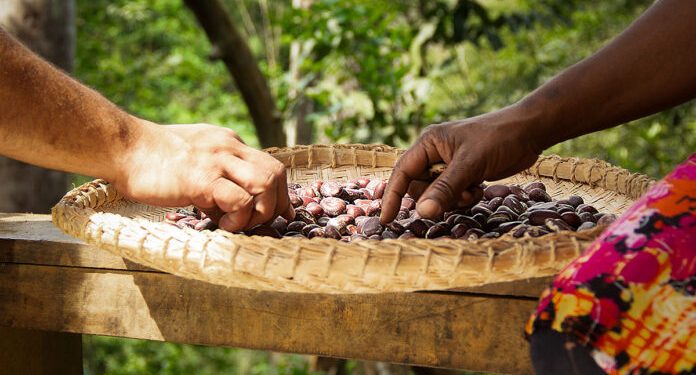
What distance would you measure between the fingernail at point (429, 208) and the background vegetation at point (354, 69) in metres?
2.19

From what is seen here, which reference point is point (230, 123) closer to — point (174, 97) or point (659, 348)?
point (174, 97)

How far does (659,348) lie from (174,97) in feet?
32.2

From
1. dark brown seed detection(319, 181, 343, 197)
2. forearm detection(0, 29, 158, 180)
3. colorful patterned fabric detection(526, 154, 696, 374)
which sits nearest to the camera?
colorful patterned fabric detection(526, 154, 696, 374)

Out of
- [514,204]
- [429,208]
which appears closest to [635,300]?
[429,208]

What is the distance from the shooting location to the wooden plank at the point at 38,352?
1.66m

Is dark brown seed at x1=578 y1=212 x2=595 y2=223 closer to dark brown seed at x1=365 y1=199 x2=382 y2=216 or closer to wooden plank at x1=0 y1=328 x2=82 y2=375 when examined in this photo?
dark brown seed at x1=365 y1=199 x2=382 y2=216

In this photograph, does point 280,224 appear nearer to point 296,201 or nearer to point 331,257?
point 296,201

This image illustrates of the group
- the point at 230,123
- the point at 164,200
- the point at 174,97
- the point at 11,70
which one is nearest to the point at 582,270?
the point at 164,200

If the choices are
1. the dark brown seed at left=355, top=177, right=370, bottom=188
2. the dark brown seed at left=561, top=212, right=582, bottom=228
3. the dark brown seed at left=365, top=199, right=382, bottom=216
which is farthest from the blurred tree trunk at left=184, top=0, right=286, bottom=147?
the dark brown seed at left=561, top=212, right=582, bottom=228

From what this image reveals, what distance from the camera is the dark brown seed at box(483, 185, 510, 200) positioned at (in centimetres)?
Result: 170

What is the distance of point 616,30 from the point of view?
6660 millimetres

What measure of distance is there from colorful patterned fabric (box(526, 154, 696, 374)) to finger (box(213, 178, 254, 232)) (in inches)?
23.6

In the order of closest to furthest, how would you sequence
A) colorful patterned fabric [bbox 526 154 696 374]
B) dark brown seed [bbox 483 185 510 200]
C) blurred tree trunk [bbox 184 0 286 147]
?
colorful patterned fabric [bbox 526 154 696 374] → dark brown seed [bbox 483 185 510 200] → blurred tree trunk [bbox 184 0 286 147]

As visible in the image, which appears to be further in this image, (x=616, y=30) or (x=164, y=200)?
(x=616, y=30)
